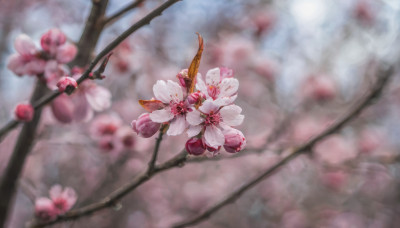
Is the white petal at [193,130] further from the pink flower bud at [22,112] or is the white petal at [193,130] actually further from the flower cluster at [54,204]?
the flower cluster at [54,204]

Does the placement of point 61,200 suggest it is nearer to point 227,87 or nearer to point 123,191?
point 123,191

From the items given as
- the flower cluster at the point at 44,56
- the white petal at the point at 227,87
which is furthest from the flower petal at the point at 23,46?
the white petal at the point at 227,87

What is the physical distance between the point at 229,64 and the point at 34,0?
3.10 meters

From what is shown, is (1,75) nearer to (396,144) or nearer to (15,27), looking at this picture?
(15,27)

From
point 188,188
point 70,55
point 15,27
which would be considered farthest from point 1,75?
point 70,55

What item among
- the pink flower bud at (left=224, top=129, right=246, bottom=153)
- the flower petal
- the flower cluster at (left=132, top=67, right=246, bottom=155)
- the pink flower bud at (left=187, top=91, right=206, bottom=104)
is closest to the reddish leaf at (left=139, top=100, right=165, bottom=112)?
the flower cluster at (left=132, top=67, right=246, bottom=155)

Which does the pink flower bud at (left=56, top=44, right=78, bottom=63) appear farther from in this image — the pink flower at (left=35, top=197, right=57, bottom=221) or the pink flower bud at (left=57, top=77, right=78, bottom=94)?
the pink flower at (left=35, top=197, right=57, bottom=221)

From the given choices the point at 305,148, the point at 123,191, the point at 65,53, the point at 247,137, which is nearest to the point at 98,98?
the point at 65,53

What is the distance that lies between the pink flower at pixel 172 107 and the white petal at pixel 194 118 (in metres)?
0.04

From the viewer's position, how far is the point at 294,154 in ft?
5.32

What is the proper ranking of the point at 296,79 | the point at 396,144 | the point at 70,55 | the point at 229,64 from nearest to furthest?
the point at 70,55 → the point at 229,64 → the point at 296,79 → the point at 396,144

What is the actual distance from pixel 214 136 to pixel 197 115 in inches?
3.3

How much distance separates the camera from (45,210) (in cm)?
140

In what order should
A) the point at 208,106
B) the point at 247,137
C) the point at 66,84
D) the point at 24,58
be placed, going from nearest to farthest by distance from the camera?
1. the point at 208,106
2. the point at 66,84
3. the point at 24,58
4. the point at 247,137
